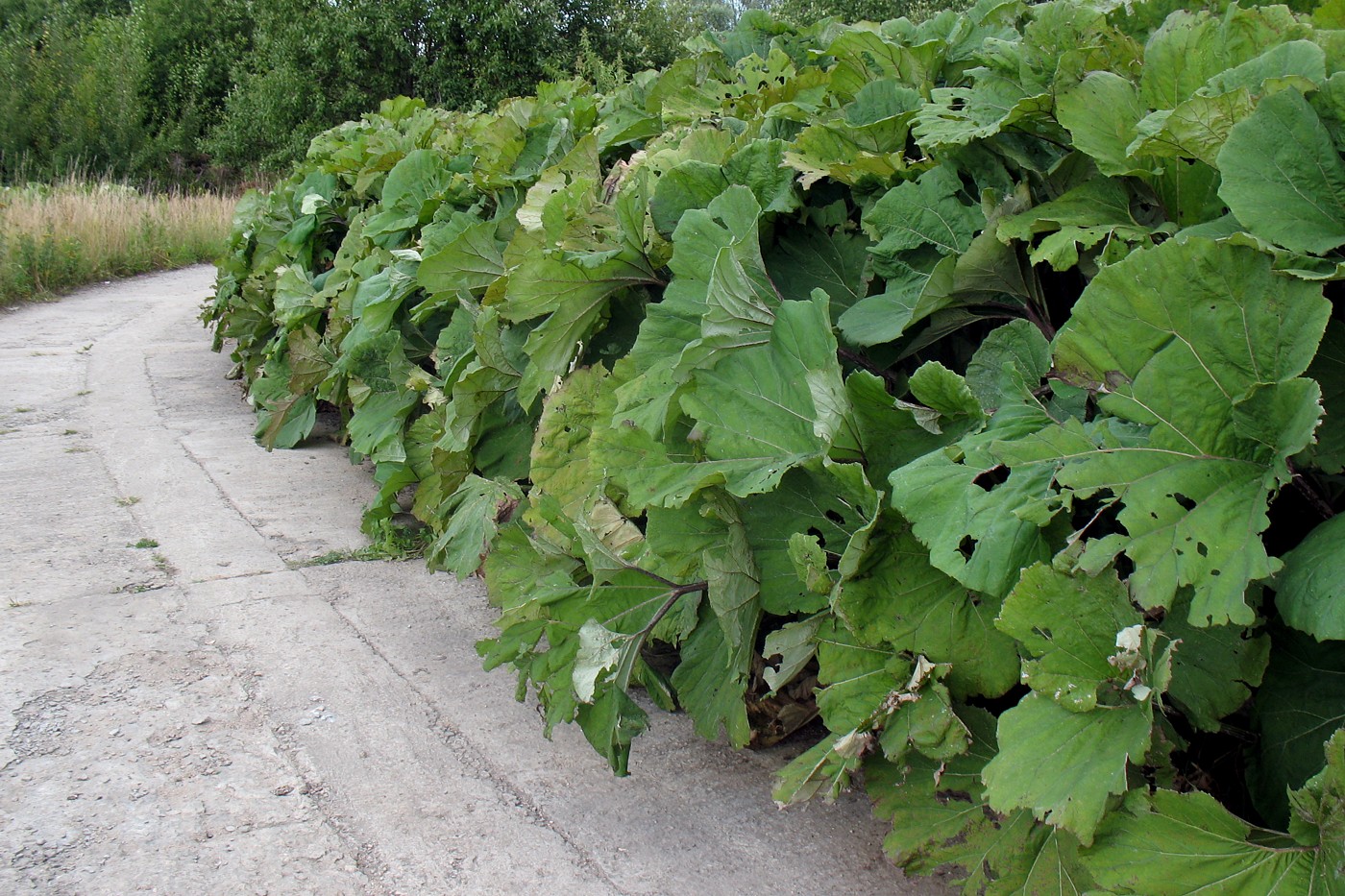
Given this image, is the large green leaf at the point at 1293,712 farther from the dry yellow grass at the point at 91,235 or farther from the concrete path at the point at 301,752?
the dry yellow grass at the point at 91,235

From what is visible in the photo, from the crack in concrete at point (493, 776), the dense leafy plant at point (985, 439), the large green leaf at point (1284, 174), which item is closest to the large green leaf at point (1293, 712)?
the dense leafy plant at point (985, 439)

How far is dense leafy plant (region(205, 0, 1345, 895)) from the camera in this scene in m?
1.43

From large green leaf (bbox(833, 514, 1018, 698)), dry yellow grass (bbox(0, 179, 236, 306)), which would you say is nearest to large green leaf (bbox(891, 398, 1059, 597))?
large green leaf (bbox(833, 514, 1018, 698))

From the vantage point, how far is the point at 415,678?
118 inches

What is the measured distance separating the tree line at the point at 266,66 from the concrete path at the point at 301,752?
18.3 meters

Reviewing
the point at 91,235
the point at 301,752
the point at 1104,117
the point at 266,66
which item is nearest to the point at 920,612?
the point at 1104,117

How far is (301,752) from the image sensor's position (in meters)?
2.58

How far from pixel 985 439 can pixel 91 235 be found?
1561 centimetres

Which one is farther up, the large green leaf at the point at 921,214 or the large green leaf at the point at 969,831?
the large green leaf at the point at 921,214

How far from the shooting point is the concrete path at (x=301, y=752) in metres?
2.13

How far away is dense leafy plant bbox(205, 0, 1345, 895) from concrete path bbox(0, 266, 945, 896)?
0.21m

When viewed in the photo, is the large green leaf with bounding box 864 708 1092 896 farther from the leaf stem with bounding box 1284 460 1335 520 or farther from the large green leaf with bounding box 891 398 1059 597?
the leaf stem with bounding box 1284 460 1335 520

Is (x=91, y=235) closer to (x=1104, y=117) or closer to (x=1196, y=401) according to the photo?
(x=1104, y=117)

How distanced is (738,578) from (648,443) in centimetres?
35
